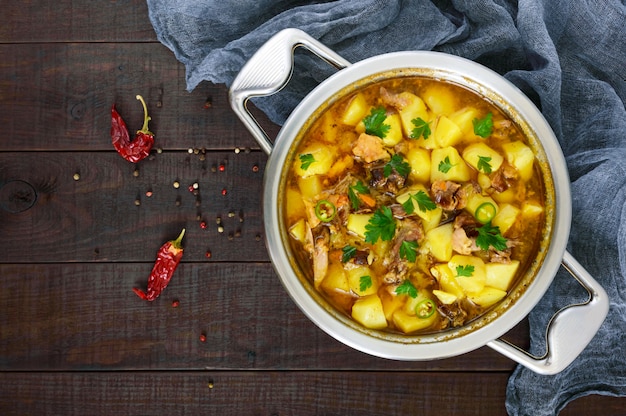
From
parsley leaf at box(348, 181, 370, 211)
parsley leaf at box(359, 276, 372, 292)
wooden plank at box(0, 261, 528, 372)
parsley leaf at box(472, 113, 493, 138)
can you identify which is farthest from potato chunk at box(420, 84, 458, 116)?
wooden plank at box(0, 261, 528, 372)

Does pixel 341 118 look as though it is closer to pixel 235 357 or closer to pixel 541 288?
pixel 541 288

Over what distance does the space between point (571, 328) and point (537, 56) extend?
0.89 meters

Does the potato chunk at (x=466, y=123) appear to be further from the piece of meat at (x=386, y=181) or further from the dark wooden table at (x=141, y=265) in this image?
the dark wooden table at (x=141, y=265)

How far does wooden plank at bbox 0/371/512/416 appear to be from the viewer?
238 centimetres

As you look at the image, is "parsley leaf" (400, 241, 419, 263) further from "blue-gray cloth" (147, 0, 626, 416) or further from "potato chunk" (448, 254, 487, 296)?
"blue-gray cloth" (147, 0, 626, 416)

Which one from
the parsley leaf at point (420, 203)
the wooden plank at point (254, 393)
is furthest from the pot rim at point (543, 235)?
the wooden plank at point (254, 393)

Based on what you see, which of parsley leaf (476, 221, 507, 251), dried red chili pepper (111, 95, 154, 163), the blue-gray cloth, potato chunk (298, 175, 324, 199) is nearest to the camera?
parsley leaf (476, 221, 507, 251)

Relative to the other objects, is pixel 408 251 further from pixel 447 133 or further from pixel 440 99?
pixel 440 99

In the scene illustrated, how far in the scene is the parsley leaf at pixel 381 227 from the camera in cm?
181

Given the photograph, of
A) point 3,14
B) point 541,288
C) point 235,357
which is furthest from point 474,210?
point 3,14

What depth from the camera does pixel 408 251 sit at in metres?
1.81

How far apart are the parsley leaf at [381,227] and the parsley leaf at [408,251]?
5 cm

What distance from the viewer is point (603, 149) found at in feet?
6.86

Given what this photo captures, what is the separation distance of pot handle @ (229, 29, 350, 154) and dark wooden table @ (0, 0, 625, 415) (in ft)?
1.39
